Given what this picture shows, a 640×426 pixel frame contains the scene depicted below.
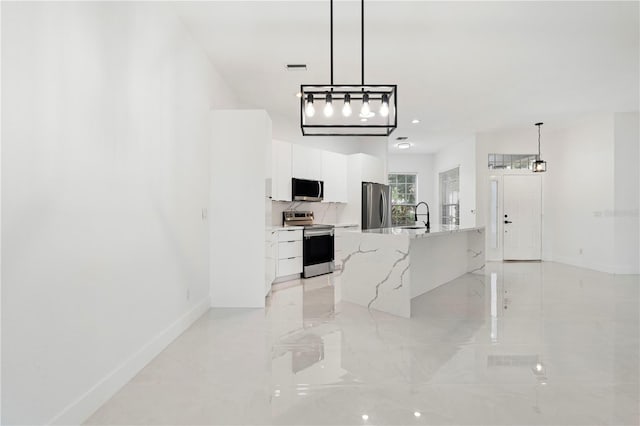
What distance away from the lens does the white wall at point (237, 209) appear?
4.05 metres

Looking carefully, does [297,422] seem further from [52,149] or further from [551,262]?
[551,262]

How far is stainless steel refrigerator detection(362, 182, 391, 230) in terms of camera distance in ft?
23.3

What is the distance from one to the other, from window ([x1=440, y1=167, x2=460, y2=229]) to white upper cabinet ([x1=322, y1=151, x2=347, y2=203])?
3307mm

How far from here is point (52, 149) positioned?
1.70 m

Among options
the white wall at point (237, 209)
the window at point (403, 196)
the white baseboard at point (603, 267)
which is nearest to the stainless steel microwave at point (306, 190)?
the white wall at point (237, 209)

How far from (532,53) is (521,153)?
174 inches

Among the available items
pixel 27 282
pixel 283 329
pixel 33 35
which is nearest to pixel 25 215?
pixel 27 282

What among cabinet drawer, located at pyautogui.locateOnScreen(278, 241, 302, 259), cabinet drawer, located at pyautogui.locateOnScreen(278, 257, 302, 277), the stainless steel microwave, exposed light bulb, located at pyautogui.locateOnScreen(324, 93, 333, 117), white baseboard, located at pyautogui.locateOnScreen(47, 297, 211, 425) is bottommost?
white baseboard, located at pyautogui.locateOnScreen(47, 297, 211, 425)

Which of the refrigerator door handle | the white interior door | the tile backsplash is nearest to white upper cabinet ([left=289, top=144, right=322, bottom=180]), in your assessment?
the tile backsplash

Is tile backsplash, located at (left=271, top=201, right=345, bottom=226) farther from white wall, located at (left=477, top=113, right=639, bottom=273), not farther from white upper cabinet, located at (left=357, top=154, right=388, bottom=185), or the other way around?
white wall, located at (left=477, top=113, right=639, bottom=273)

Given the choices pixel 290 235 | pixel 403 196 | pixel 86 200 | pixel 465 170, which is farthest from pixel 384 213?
pixel 86 200

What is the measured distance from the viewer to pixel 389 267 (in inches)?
152

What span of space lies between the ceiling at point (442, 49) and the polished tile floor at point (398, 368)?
278cm

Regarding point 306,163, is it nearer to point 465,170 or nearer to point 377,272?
point 377,272
